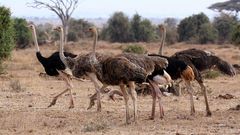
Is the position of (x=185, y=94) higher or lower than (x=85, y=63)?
lower

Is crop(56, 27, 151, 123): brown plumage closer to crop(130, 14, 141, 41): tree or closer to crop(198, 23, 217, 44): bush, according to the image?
crop(198, 23, 217, 44): bush

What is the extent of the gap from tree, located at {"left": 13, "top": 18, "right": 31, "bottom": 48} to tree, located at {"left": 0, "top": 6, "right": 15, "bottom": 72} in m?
18.2

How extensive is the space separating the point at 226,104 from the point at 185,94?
6.97 ft

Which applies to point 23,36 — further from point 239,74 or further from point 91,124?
point 91,124

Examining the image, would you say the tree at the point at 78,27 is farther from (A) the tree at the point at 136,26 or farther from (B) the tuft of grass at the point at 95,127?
(B) the tuft of grass at the point at 95,127

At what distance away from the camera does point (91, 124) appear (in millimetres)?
9188

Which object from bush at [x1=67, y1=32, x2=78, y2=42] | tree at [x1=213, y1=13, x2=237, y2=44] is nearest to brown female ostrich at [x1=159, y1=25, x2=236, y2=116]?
tree at [x1=213, y1=13, x2=237, y2=44]

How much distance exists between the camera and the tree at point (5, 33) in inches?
750

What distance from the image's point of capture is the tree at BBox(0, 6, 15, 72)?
19047mm

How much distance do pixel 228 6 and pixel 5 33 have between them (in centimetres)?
3025

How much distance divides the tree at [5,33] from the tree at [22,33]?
1818cm

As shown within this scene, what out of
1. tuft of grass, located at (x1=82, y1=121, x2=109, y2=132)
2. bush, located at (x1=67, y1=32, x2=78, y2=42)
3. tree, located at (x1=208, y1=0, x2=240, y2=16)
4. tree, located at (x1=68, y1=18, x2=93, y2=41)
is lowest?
bush, located at (x1=67, y1=32, x2=78, y2=42)

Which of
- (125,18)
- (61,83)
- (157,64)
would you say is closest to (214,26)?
(125,18)

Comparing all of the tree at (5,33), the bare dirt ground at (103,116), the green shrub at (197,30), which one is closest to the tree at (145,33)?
the green shrub at (197,30)
